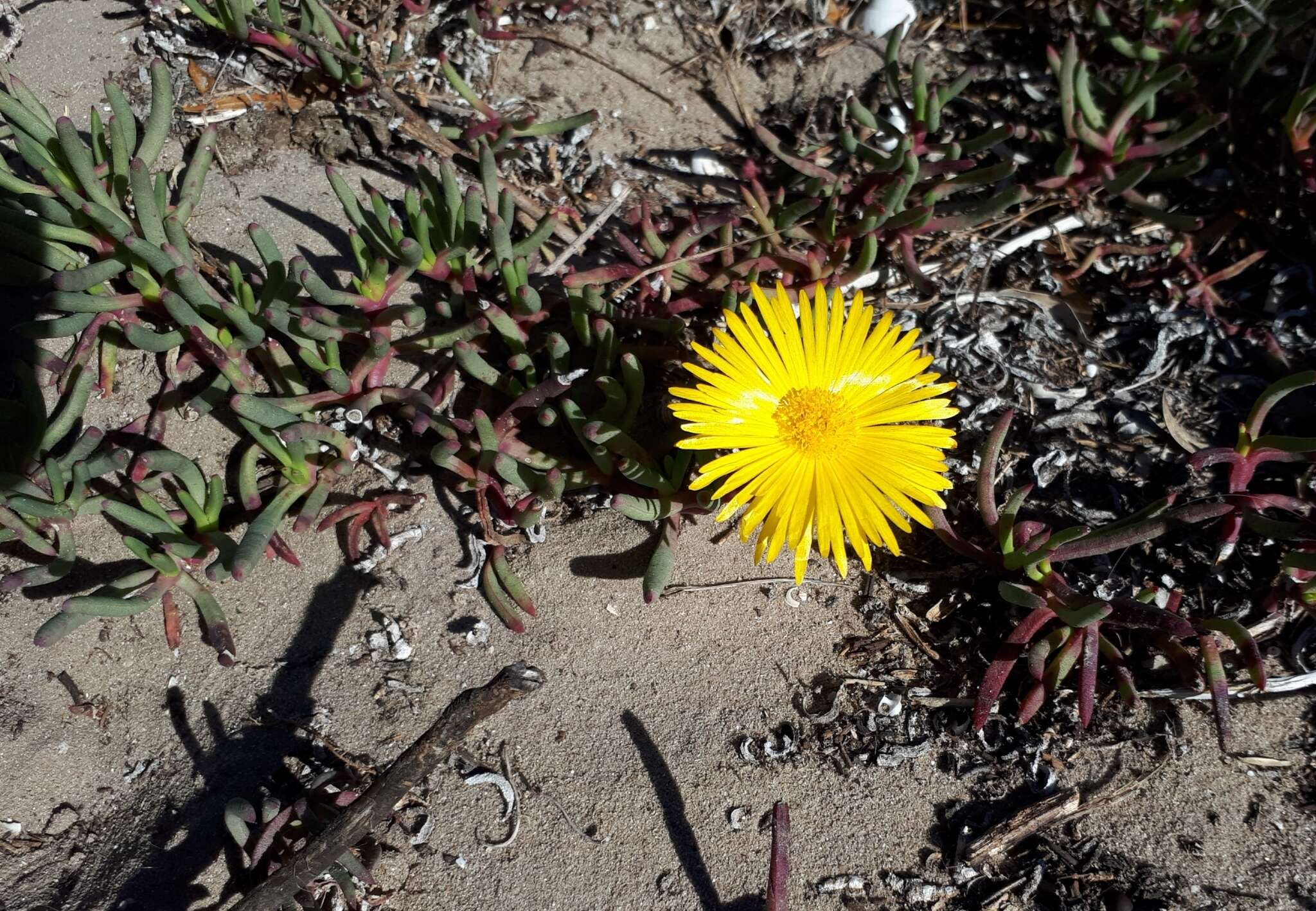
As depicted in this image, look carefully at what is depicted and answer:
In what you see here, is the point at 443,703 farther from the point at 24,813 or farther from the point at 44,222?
the point at 44,222

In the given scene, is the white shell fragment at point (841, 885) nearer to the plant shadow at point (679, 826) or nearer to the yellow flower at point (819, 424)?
the plant shadow at point (679, 826)

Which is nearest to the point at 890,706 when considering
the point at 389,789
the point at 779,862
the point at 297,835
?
the point at 779,862

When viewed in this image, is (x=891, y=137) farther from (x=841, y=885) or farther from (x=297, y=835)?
(x=297, y=835)

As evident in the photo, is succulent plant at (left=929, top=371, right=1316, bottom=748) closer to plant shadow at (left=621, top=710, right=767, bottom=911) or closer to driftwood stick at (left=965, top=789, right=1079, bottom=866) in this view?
driftwood stick at (left=965, top=789, right=1079, bottom=866)

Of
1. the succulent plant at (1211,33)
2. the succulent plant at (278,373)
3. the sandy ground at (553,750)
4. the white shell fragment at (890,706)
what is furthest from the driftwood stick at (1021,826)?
the succulent plant at (1211,33)

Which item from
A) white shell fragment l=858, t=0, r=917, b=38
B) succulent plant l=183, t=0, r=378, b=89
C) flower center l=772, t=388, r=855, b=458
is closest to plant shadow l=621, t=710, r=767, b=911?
flower center l=772, t=388, r=855, b=458
